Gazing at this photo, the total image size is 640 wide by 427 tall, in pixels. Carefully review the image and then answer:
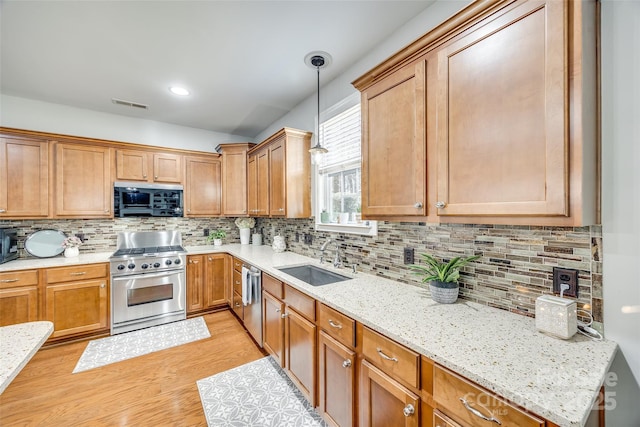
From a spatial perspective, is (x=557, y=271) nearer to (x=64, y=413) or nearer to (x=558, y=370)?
(x=558, y=370)

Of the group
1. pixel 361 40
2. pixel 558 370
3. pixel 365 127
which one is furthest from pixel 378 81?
pixel 558 370

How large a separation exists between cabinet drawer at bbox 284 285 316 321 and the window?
0.75 m

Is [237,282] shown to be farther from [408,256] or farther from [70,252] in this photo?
[408,256]

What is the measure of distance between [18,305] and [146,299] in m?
1.06

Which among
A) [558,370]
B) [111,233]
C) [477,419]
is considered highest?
[111,233]

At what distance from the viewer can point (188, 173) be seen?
382cm

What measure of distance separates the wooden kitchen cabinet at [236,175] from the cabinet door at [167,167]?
1.99ft

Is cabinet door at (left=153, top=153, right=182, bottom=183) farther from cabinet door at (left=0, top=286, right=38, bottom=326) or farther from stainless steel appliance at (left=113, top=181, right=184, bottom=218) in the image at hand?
cabinet door at (left=0, top=286, right=38, bottom=326)

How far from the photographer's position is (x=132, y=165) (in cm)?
344

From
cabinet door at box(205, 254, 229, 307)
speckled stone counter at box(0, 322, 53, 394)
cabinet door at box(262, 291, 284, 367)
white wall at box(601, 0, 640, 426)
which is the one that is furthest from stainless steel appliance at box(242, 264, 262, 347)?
white wall at box(601, 0, 640, 426)

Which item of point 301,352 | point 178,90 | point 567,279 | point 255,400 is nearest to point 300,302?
point 301,352

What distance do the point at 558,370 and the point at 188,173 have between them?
13.7 feet

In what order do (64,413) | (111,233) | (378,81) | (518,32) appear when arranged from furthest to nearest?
(111,233)
(64,413)
(378,81)
(518,32)

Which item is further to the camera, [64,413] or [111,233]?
[111,233]
